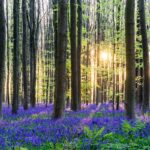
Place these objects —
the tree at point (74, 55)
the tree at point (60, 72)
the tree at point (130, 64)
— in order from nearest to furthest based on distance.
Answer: the tree at point (130, 64)
the tree at point (60, 72)
the tree at point (74, 55)

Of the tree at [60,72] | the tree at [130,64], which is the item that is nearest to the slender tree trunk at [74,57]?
the tree at [60,72]

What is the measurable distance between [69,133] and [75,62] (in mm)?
10526

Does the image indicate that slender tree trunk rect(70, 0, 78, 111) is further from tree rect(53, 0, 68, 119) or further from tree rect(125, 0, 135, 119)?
tree rect(125, 0, 135, 119)

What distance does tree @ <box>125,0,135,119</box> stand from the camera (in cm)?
1300

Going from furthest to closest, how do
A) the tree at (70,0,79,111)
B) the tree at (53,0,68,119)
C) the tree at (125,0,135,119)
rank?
the tree at (70,0,79,111) → the tree at (53,0,68,119) → the tree at (125,0,135,119)

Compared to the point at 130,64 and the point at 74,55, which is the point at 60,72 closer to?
the point at 130,64

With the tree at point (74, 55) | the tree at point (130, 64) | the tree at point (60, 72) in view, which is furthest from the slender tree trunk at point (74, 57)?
the tree at point (130, 64)

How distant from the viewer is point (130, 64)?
13.1 metres

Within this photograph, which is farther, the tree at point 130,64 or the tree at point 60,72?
the tree at point 60,72

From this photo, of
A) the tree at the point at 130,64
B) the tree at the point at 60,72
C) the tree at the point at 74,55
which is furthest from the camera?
the tree at the point at 74,55

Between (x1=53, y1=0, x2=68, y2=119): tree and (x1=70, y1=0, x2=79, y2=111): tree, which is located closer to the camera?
(x1=53, y1=0, x2=68, y2=119): tree

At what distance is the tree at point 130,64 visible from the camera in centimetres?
1300

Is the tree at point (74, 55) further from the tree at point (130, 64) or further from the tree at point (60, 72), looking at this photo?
the tree at point (130, 64)

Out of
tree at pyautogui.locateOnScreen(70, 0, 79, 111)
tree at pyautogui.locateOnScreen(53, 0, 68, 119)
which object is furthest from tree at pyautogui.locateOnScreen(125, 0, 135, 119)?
tree at pyautogui.locateOnScreen(70, 0, 79, 111)
